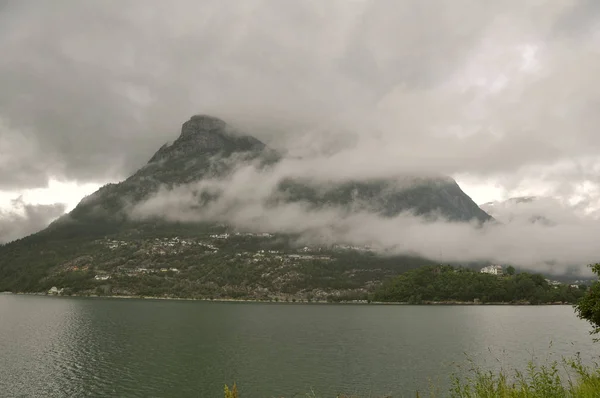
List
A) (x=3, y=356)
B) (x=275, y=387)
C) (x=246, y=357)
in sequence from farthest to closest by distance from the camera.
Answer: (x=246, y=357), (x=3, y=356), (x=275, y=387)

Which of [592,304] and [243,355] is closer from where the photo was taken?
[592,304]

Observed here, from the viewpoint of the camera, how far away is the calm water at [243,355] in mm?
54125

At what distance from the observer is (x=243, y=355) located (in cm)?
7662

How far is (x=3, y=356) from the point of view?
69.3 meters

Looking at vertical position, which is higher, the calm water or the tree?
the tree

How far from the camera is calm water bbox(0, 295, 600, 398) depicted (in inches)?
2131

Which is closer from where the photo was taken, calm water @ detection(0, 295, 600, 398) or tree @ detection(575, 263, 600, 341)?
tree @ detection(575, 263, 600, 341)

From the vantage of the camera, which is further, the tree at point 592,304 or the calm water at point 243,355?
the calm water at point 243,355

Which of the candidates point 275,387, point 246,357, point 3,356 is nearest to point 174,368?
point 246,357

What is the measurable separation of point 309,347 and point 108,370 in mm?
40940

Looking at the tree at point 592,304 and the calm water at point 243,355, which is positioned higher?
the tree at point 592,304

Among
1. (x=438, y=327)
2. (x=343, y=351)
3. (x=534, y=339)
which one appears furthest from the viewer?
(x=438, y=327)

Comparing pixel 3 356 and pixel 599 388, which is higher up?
pixel 599 388

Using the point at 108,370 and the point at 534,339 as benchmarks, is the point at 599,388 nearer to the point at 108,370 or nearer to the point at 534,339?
the point at 108,370
